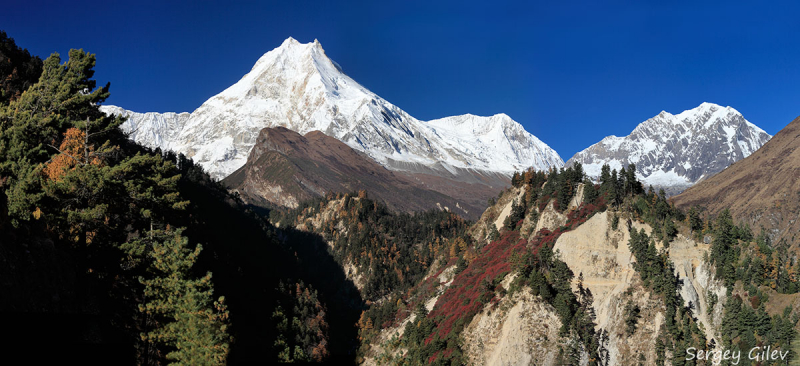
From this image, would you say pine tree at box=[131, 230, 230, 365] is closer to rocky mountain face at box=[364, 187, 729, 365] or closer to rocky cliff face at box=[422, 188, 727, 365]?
rocky cliff face at box=[422, 188, 727, 365]

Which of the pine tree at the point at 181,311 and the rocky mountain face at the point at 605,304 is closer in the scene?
the pine tree at the point at 181,311

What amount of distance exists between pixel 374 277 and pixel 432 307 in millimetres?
70088

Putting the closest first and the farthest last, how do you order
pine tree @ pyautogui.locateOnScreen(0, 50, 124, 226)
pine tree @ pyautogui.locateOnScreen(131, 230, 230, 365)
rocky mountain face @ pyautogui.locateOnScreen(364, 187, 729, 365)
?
pine tree @ pyautogui.locateOnScreen(131, 230, 230, 365), pine tree @ pyautogui.locateOnScreen(0, 50, 124, 226), rocky mountain face @ pyautogui.locateOnScreen(364, 187, 729, 365)

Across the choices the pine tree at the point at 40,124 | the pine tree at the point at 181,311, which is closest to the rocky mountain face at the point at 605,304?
the pine tree at the point at 181,311

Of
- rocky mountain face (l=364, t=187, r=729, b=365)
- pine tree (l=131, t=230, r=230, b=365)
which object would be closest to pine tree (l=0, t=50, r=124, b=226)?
pine tree (l=131, t=230, r=230, b=365)

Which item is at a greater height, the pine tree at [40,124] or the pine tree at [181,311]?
the pine tree at [40,124]

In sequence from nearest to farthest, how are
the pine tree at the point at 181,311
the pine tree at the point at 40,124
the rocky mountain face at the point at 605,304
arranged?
the pine tree at the point at 181,311, the pine tree at the point at 40,124, the rocky mountain face at the point at 605,304

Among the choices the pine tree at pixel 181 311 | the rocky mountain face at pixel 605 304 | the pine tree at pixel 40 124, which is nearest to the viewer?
the pine tree at pixel 181 311

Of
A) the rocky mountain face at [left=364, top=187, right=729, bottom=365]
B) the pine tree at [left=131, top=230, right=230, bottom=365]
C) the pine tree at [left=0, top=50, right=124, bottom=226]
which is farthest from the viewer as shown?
the rocky mountain face at [left=364, top=187, right=729, bottom=365]

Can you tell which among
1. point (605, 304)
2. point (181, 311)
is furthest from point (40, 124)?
point (605, 304)

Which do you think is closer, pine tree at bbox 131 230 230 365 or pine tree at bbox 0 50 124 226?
pine tree at bbox 131 230 230 365

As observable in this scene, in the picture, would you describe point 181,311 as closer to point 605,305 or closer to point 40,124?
point 40,124

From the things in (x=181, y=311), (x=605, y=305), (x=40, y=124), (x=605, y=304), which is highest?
(x=40, y=124)

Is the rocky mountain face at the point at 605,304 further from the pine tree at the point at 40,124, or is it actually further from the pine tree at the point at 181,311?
the pine tree at the point at 40,124
